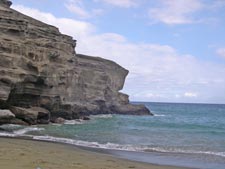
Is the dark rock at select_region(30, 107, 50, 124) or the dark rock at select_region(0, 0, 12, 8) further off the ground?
the dark rock at select_region(0, 0, 12, 8)

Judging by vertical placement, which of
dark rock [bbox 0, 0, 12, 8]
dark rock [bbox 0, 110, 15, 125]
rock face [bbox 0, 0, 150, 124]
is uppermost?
dark rock [bbox 0, 0, 12, 8]

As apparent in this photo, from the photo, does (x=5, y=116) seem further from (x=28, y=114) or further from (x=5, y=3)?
(x=5, y=3)

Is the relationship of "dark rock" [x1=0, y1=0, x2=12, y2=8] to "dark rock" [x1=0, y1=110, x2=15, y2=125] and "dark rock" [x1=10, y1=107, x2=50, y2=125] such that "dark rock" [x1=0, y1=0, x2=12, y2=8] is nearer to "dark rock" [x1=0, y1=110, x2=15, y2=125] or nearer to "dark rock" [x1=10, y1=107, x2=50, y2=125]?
"dark rock" [x1=10, y1=107, x2=50, y2=125]

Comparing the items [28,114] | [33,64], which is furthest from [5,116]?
[33,64]

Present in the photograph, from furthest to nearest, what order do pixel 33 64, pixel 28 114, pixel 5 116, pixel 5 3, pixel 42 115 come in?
pixel 5 3 → pixel 42 115 → pixel 33 64 → pixel 28 114 → pixel 5 116

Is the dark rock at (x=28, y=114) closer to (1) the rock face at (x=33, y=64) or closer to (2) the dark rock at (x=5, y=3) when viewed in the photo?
(1) the rock face at (x=33, y=64)

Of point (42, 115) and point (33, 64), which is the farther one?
point (42, 115)

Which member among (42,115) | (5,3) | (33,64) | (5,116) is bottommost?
(5,116)

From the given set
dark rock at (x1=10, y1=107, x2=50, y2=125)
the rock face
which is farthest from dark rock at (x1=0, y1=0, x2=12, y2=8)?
dark rock at (x1=10, y1=107, x2=50, y2=125)

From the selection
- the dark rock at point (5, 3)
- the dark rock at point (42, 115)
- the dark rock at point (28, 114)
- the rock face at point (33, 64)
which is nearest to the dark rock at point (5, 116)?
the rock face at point (33, 64)

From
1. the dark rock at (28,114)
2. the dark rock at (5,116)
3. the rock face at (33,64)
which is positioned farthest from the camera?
the dark rock at (28,114)

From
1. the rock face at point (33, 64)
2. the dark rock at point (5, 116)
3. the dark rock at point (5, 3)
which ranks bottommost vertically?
the dark rock at point (5, 116)

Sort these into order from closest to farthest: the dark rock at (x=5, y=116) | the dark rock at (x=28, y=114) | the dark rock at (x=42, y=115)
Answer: the dark rock at (x=5, y=116) < the dark rock at (x=28, y=114) < the dark rock at (x=42, y=115)

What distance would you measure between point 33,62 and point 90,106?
102 feet
